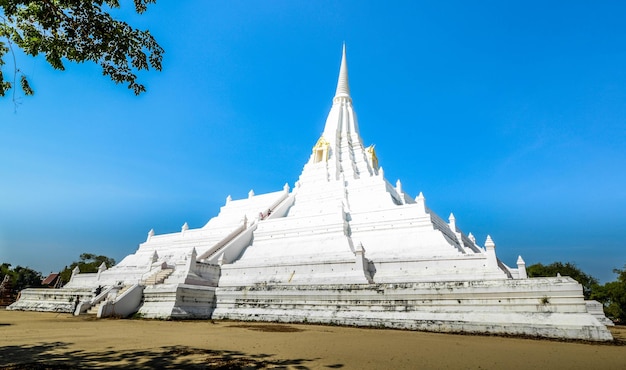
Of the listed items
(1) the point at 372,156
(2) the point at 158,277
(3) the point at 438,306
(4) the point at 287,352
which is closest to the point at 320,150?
(1) the point at 372,156

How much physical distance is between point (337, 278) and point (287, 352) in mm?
10818

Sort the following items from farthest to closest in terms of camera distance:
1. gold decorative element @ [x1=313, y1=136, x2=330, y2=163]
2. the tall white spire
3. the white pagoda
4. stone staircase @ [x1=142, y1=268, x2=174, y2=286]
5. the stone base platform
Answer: the tall white spire < gold decorative element @ [x1=313, y1=136, x2=330, y2=163] < stone staircase @ [x1=142, y1=268, x2=174, y2=286] < the white pagoda < the stone base platform

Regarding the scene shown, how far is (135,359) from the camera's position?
21.1 feet

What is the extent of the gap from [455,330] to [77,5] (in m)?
14.0

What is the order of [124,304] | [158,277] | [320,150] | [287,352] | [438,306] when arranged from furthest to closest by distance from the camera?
[320,150] → [158,277] → [124,304] → [438,306] → [287,352]

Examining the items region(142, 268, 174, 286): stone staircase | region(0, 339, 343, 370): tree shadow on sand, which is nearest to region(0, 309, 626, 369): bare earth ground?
region(0, 339, 343, 370): tree shadow on sand

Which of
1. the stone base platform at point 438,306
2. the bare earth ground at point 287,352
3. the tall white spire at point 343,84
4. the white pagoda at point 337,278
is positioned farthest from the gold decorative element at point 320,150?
the bare earth ground at point 287,352

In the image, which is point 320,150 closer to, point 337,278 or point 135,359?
point 337,278

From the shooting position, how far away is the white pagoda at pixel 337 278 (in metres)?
12.0

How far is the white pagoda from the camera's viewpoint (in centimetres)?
1195

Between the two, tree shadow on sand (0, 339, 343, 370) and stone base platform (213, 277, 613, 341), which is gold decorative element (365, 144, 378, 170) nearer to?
stone base platform (213, 277, 613, 341)

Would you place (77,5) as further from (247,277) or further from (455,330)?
(247,277)

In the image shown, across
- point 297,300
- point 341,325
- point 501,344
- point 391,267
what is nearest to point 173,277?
point 297,300

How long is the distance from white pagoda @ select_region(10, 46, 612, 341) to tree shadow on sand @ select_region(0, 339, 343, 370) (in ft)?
25.6
